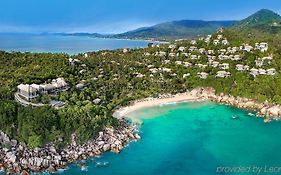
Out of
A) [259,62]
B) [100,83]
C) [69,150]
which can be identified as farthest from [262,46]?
[69,150]

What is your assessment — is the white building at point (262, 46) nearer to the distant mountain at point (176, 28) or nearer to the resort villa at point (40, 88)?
the resort villa at point (40, 88)

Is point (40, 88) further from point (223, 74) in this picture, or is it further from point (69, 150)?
point (223, 74)

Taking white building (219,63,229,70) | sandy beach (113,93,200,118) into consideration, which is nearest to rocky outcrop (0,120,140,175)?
sandy beach (113,93,200,118)

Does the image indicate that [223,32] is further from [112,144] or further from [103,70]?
[112,144]

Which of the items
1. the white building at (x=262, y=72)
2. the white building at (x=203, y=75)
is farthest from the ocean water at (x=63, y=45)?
the white building at (x=262, y=72)

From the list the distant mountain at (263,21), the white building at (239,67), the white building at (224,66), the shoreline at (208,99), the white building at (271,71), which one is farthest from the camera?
the distant mountain at (263,21)

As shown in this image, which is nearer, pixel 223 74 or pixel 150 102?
pixel 150 102
